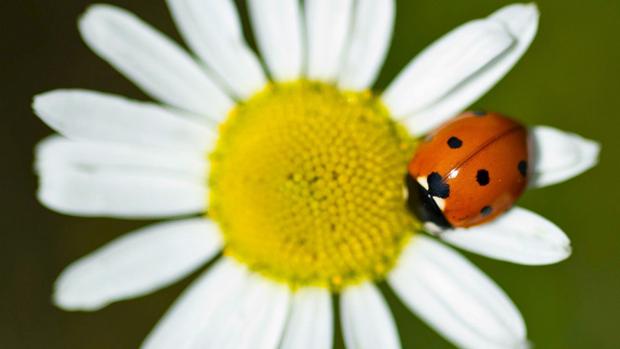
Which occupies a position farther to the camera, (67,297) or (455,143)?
(67,297)

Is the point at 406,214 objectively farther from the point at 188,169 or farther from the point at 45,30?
the point at 45,30

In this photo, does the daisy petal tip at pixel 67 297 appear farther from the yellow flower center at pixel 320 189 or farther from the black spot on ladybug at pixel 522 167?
the black spot on ladybug at pixel 522 167

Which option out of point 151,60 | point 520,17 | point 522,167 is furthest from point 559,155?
point 151,60

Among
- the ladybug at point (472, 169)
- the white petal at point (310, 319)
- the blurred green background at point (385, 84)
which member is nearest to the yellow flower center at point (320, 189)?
the white petal at point (310, 319)

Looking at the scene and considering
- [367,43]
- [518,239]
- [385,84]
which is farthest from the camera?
Result: [385,84]

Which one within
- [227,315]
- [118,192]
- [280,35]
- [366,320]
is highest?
[280,35]

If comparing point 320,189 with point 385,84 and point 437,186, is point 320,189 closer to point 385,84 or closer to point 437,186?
point 437,186
